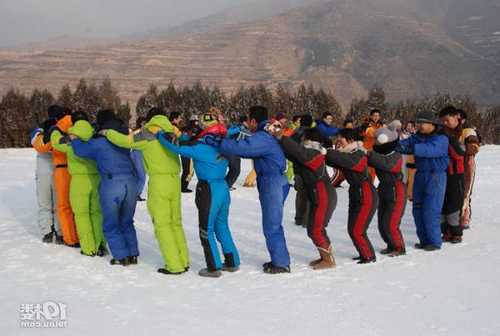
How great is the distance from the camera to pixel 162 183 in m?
6.89

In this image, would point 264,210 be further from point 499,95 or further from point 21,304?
point 499,95

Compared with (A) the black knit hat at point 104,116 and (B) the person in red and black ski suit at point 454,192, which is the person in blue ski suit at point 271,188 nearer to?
(A) the black knit hat at point 104,116

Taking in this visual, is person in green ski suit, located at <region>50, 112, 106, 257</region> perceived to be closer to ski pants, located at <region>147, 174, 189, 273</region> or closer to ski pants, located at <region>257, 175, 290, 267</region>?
ski pants, located at <region>147, 174, 189, 273</region>

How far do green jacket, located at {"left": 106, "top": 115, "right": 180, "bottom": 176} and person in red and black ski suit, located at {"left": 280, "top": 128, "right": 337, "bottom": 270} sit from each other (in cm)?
150

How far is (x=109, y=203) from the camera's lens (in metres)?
7.13

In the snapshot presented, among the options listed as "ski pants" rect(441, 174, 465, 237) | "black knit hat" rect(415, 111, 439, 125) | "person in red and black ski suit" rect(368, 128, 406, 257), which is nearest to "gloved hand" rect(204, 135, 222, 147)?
"person in red and black ski suit" rect(368, 128, 406, 257)

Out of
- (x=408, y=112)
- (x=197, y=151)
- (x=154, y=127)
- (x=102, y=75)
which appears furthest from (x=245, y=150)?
(x=102, y=75)

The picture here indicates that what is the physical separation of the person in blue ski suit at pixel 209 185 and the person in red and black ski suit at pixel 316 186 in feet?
3.02

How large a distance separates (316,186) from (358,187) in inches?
→ 25.9

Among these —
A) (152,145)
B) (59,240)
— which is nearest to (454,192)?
(152,145)

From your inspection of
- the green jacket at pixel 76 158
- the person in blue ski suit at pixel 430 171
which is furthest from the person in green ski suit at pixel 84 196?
the person in blue ski suit at pixel 430 171

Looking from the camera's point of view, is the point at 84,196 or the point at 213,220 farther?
the point at 84,196

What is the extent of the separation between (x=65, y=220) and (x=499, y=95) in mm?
182759

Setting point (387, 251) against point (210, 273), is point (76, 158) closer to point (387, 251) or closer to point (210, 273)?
point (210, 273)
